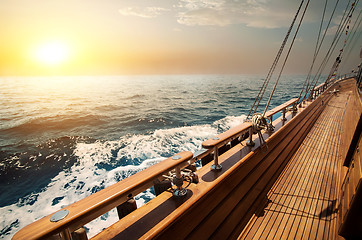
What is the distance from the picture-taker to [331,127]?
18.6 feet

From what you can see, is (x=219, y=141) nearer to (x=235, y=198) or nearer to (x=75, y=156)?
(x=235, y=198)

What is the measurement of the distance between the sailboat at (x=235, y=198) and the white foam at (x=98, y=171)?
129 inches

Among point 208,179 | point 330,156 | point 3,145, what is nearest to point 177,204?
point 208,179

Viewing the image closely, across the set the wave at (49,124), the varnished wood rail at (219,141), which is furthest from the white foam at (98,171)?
the wave at (49,124)

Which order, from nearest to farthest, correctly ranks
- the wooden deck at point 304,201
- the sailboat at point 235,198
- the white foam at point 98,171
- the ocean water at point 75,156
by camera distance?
the sailboat at point 235,198
the wooden deck at point 304,201
the white foam at point 98,171
the ocean water at point 75,156

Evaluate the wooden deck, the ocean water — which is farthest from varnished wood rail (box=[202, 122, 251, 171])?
the ocean water

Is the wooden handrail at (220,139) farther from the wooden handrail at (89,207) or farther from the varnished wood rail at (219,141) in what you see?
the wooden handrail at (89,207)

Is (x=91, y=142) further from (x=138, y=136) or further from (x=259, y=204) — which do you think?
(x=259, y=204)

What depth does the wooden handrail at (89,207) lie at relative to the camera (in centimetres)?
71

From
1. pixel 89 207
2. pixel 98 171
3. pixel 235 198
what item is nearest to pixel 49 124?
pixel 98 171

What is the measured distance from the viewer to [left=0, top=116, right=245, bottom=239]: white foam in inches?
174

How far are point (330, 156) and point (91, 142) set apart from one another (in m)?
9.63

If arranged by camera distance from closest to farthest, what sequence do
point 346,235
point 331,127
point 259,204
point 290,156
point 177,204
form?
1. point 177,204
2. point 346,235
3. point 259,204
4. point 290,156
5. point 331,127

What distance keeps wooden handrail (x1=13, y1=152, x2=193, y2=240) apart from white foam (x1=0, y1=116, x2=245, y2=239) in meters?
3.67
